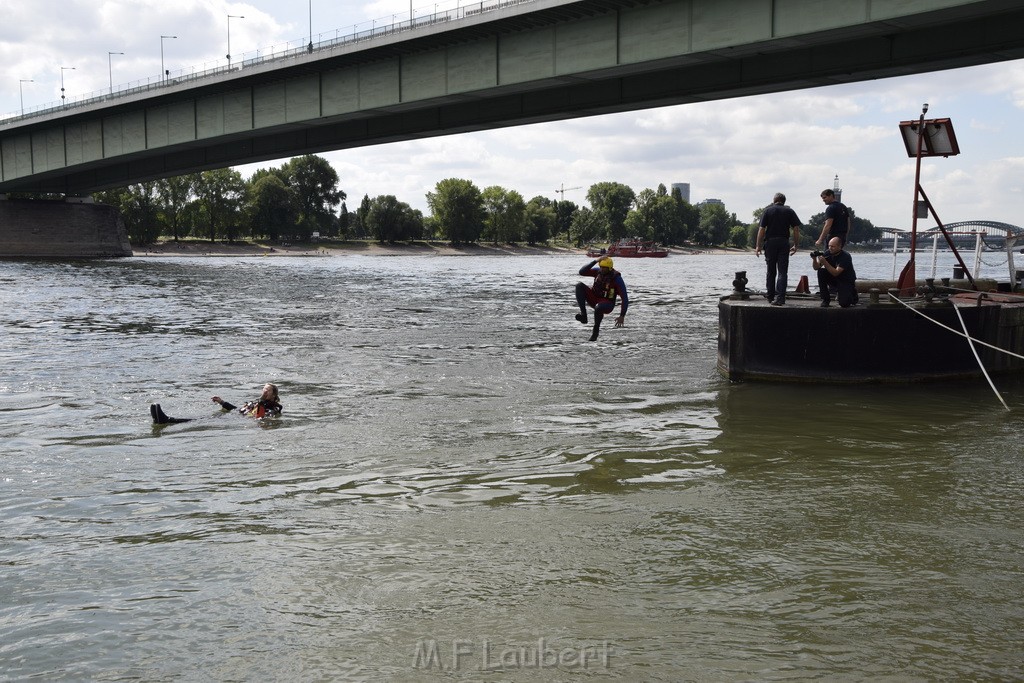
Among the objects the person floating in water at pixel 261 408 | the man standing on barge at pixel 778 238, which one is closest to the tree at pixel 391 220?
the man standing on barge at pixel 778 238

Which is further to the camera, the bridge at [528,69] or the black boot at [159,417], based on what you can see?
the bridge at [528,69]

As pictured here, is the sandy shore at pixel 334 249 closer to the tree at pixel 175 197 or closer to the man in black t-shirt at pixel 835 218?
the tree at pixel 175 197

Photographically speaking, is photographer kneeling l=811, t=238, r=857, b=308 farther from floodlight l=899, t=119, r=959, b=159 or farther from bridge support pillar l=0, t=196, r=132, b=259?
bridge support pillar l=0, t=196, r=132, b=259

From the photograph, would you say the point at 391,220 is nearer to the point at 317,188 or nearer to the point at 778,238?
the point at 317,188

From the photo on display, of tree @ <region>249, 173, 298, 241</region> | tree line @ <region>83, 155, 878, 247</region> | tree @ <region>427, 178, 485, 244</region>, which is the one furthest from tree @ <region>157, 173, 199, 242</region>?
tree @ <region>427, 178, 485, 244</region>

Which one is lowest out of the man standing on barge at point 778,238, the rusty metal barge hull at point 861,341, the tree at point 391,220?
the rusty metal barge hull at point 861,341

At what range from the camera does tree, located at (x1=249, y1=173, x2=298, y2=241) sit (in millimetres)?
140250

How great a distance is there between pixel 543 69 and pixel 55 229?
67541mm

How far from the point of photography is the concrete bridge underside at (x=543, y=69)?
94.9 feet

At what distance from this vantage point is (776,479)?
34.8 ft

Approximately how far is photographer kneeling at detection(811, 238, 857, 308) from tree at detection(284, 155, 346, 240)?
14610 centimetres

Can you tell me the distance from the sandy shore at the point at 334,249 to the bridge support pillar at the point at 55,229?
21.3 metres

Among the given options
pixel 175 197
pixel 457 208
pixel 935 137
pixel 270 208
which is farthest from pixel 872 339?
pixel 457 208

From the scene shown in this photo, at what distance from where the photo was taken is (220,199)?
13425 cm
